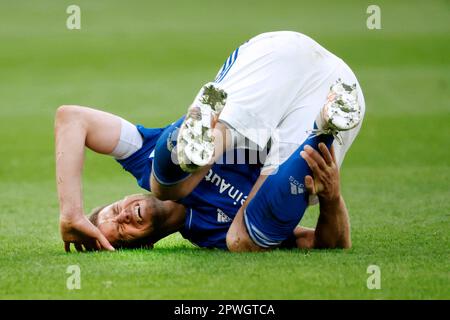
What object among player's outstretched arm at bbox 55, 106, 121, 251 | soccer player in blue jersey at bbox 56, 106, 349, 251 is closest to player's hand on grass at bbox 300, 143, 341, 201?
soccer player in blue jersey at bbox 56, 106, 349, 251

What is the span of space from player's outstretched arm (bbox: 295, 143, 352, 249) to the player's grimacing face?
0.83 m

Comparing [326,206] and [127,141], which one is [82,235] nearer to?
[127,141]

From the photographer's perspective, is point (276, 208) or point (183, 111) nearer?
point (276, 208)

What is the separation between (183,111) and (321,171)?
826 centimetres

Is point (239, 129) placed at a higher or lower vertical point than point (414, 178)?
higher

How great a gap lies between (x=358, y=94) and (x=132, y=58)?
11531 millimetres

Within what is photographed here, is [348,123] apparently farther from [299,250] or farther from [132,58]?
[132,58]

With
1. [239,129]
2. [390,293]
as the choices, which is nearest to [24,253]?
[239,129]

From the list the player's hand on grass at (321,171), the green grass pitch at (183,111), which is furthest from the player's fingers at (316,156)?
the green grass pitch at (183,111)

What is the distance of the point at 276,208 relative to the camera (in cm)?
509

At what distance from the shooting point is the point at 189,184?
5.07 meters

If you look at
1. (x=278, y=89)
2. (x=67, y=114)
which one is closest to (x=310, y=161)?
(x=278, y=89)

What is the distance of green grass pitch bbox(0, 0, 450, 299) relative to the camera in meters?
4.50

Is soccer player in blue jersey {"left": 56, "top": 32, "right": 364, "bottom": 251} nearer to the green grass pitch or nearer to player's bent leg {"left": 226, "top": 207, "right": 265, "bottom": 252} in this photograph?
player's bent leg {"left": 226, "top": 207, "right": 265, "bottom": 252}
